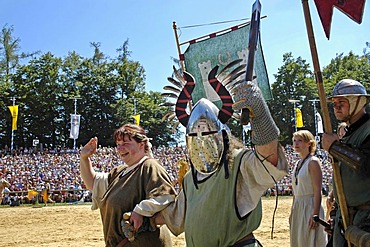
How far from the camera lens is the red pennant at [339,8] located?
2613 mm

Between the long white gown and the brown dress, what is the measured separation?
63.9 inches

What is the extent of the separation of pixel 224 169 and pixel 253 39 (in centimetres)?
77

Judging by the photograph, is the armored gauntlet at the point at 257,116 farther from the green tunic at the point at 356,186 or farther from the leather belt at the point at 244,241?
the green tunic at the point at 356,186

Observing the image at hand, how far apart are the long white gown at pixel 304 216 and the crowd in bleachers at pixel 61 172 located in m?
14.3

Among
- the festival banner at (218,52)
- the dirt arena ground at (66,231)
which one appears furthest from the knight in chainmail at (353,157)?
the dirt arena ground at (66,231)

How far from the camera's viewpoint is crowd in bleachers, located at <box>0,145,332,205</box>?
67.5 feet

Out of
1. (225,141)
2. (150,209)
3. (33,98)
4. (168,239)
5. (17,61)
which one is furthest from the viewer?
(17,61)

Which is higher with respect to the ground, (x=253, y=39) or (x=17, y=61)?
(x=17, y=61)

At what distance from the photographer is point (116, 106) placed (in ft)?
155

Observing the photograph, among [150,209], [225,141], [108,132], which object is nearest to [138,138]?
[150,209]

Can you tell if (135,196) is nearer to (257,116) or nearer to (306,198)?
(257,116)

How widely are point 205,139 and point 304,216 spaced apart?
6.65 ft

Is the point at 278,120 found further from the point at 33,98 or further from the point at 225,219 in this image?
the point at 225,219

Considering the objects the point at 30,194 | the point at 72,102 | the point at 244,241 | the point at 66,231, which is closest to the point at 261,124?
the point at 244,241
